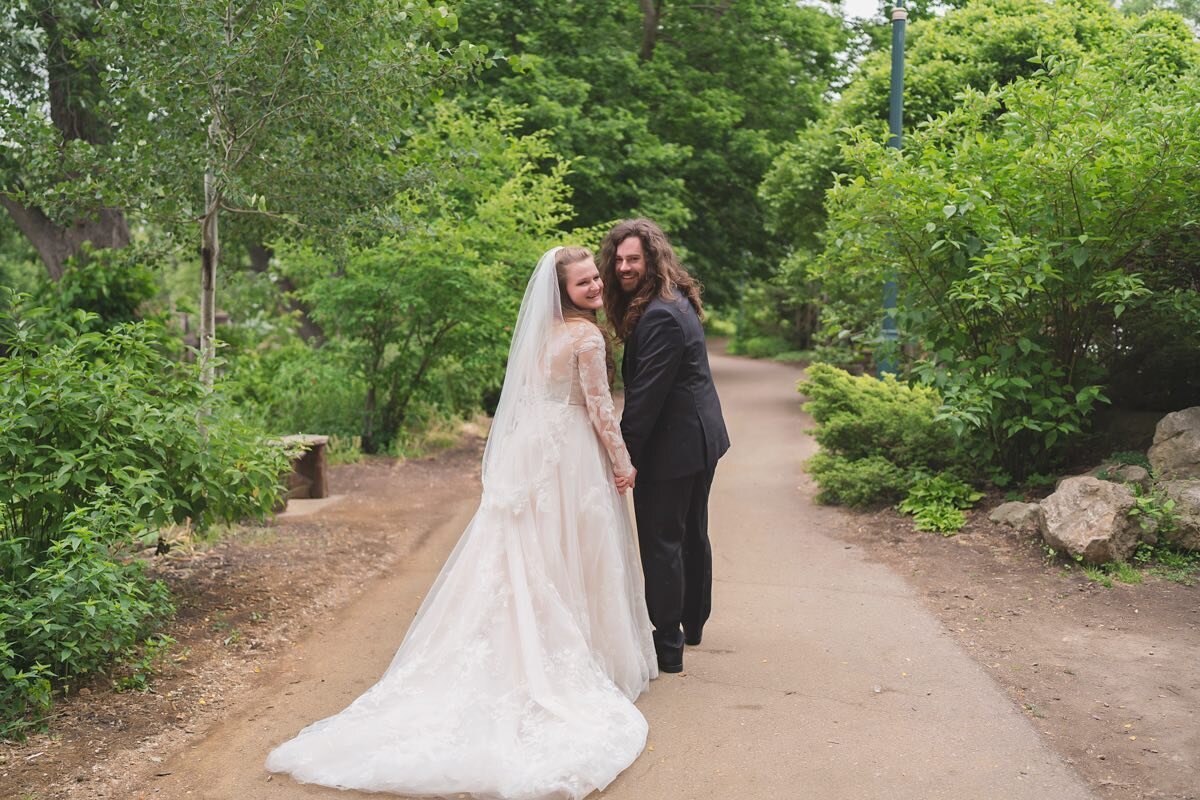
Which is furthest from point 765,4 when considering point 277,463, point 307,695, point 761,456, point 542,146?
point 307,695

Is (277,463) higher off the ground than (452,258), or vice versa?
(452,258)

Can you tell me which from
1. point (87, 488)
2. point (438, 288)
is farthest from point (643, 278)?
point (438, 288)

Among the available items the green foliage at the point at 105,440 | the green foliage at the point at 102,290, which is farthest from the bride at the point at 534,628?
the green foliage at the point at 102,290

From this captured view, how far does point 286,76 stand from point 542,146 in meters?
7.49

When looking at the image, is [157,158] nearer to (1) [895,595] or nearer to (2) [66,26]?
(2) [66,26]

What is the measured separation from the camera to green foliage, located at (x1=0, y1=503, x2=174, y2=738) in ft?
14.6

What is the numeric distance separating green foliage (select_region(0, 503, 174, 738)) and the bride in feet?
3.89

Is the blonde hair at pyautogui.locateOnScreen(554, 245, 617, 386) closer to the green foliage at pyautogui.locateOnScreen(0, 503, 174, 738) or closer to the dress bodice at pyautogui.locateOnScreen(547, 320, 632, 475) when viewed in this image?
the dress bodice at pyautogui.locateOnScreen(547, 320, 632, 475)

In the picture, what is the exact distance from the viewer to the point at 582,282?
16.7ft

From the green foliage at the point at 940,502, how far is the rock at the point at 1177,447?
4.76ft

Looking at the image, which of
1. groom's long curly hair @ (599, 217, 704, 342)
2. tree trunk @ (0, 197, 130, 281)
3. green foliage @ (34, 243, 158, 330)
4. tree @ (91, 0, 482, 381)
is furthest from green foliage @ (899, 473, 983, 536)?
tree trunk @ (0, 197, 130, 281)

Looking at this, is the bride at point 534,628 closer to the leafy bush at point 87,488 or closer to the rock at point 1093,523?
the leafy bush at point 87,488

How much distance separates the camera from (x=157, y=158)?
7371 mm

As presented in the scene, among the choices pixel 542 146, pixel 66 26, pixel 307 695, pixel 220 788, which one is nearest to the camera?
pixel 220 788
